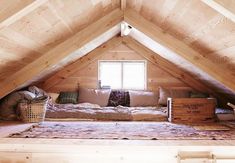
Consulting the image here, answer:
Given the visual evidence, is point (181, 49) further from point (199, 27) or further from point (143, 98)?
point (143, 98)

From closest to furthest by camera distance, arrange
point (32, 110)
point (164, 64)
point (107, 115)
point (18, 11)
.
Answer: point (18, 11) < point (32, 110) < point (107, 115) < point (164, 64)

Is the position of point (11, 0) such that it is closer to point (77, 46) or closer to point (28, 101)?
point (77, 46)

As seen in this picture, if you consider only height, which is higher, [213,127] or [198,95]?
[198,95]

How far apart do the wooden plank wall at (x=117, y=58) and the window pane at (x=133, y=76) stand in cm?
15

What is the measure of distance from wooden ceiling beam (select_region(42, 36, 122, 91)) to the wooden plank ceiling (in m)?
1.61

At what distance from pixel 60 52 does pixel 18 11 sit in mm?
1231

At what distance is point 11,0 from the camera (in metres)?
1.65

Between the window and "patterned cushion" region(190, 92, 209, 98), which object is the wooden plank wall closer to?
the window

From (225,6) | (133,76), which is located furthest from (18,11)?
(133,76)

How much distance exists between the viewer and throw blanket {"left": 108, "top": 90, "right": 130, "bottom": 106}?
438 centimetres

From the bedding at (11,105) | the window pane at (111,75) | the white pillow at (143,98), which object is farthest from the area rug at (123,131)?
the window pane at (111,75)

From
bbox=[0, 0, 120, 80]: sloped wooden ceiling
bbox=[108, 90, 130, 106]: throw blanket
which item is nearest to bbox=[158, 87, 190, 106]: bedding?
bbox=[108, 90, 130, 106]: throw blanket

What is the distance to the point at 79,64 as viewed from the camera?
460cm

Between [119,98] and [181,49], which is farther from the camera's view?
[119,98]
